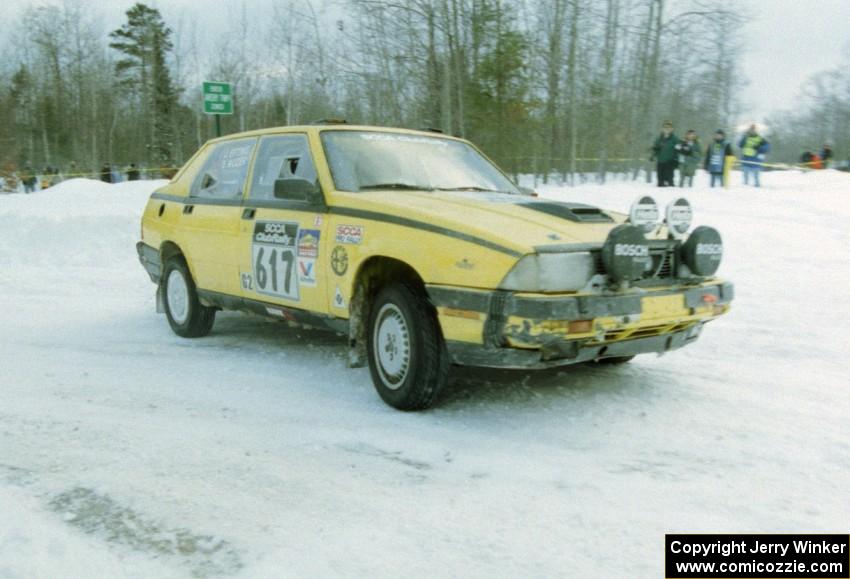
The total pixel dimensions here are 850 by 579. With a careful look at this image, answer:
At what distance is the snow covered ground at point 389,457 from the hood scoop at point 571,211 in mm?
1081

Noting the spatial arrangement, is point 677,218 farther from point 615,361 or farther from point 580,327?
point 615,361

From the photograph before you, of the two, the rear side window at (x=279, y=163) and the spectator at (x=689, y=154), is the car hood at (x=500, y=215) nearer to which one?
the rear side window at (x=279, y=163)

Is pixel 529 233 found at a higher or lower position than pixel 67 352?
higher

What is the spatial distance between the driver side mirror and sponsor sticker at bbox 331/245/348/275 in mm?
381

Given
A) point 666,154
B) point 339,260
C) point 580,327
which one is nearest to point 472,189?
point 339,260

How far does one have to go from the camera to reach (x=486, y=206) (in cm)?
428

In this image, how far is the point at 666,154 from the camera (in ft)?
60.2

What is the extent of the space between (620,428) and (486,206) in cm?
147

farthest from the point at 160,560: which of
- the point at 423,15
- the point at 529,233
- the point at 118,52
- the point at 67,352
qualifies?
the point at 118,52

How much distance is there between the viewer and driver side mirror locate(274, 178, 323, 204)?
4688 millimetres

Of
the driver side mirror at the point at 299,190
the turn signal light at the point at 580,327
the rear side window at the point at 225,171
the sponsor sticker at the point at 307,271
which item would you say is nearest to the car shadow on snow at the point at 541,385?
the turn signal light at the point at 580,327

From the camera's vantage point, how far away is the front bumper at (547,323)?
141 inches

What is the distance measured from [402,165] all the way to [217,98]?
11164 millimetres

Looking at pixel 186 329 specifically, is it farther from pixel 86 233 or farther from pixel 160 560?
pixel 86 233
